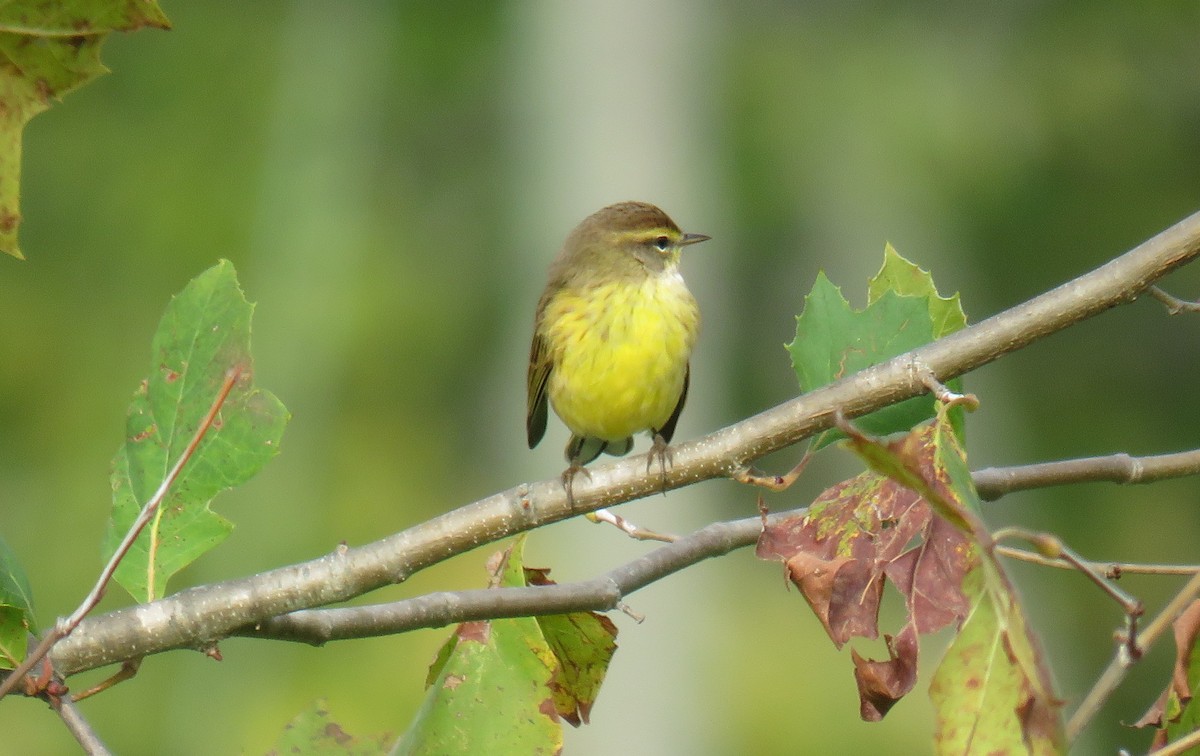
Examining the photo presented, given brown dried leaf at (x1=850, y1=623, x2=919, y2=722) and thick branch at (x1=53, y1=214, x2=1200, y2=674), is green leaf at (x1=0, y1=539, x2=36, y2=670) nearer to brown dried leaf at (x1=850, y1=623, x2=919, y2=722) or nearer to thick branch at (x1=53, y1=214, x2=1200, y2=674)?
thick branch at (x1=53, y1=214, x2=1200, y2=674)

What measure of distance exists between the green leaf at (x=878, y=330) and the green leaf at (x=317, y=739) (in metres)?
0.88

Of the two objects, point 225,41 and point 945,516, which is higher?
point 225,41

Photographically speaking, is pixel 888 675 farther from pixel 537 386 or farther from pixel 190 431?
pixel 537 386

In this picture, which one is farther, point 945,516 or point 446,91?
point 446,91

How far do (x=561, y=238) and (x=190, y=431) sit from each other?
1306 centimetres

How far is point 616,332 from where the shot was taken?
4.18m

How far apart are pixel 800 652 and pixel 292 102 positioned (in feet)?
36.9

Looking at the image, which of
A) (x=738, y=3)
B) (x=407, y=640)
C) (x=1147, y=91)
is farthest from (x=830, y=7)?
(x=407, y=640)

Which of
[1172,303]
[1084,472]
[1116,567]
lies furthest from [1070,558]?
[1084,472]

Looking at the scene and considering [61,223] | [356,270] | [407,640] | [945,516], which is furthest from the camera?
[61,223]

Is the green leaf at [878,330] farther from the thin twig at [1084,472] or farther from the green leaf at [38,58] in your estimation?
the green leaf at [38,58]

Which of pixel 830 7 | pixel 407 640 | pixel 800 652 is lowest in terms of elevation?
pixel 800 652

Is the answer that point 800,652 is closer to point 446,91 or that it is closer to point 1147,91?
point 1147,91

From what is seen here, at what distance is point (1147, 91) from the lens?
17891 millimetres
